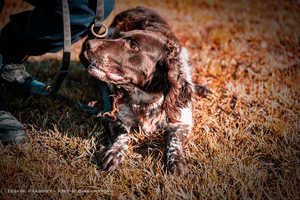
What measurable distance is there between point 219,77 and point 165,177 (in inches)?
75.1

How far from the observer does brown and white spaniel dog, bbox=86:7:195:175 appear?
1.85m

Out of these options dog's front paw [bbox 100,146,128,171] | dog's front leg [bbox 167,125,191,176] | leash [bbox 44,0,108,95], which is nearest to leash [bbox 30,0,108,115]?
leash [bbox 44,0,108,95]

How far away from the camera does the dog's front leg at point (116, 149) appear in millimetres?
1761

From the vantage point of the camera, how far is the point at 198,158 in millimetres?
1814

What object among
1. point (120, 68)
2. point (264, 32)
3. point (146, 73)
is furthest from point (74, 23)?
point (264, 32)

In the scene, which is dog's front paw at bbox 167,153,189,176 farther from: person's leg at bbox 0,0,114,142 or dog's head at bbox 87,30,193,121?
person's leg at bbox 0,0,114,142

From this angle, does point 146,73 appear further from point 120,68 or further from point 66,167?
point 66,167

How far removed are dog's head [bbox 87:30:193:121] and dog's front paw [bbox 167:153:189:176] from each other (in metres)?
0.41

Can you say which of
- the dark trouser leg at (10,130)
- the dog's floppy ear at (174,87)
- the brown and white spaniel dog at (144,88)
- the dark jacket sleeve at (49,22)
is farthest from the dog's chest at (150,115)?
the dark trouser leg at (10,130)

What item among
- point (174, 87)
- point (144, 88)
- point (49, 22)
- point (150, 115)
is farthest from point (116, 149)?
point (49, 22)

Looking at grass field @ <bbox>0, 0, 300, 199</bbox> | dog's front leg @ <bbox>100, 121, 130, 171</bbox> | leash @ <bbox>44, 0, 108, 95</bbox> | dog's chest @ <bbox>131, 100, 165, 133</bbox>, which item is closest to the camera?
grass field @ <bbox>0, 0, 300, 199</bbox>

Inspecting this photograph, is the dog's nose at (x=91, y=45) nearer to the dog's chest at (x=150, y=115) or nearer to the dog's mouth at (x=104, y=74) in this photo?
the dog's mouth at (x=104, y=74)

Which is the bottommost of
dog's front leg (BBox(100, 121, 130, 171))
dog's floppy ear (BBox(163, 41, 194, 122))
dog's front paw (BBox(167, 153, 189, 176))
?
dog's front leg (BBox(100, 121, 130, 171))

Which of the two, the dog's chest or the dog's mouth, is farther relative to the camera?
the dog's chest
